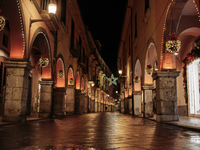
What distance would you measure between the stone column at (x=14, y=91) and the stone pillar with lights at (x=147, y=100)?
8.94m

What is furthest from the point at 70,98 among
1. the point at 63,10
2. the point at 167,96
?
the point at 167,96

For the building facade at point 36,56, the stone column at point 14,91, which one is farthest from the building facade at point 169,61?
the stone column at point 14,91

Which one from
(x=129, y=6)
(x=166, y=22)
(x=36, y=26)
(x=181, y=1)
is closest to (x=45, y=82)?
(x=36, y=26)

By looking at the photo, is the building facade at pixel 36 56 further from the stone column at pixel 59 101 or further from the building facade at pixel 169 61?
the building facade at pixel 169 61

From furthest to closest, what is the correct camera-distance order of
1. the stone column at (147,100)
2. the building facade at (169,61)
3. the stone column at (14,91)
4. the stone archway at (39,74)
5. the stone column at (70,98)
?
1. the stone column at (70,98)
2. the stone column at (147,100)
3. the stone archway at (39,74)
4. the building facade at (169,61)
5. the stone column at (14,91)

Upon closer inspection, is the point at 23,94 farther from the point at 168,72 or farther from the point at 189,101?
the point at 189,101

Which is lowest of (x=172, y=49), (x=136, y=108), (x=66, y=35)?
(x=136, y=108)

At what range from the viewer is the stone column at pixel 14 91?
29.9ft

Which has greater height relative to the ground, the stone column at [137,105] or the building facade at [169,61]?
the building facade at [169,61]

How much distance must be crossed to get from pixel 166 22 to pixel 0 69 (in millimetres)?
12653

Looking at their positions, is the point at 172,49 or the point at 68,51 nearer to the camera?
the point at 172,49

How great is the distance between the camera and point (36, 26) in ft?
36.9

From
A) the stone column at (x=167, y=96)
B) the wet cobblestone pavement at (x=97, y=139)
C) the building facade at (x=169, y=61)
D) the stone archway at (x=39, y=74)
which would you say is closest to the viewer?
the wet cobblestone pavement at (x=97, y=139)

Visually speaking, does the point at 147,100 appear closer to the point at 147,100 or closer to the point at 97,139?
the point at 147,100
